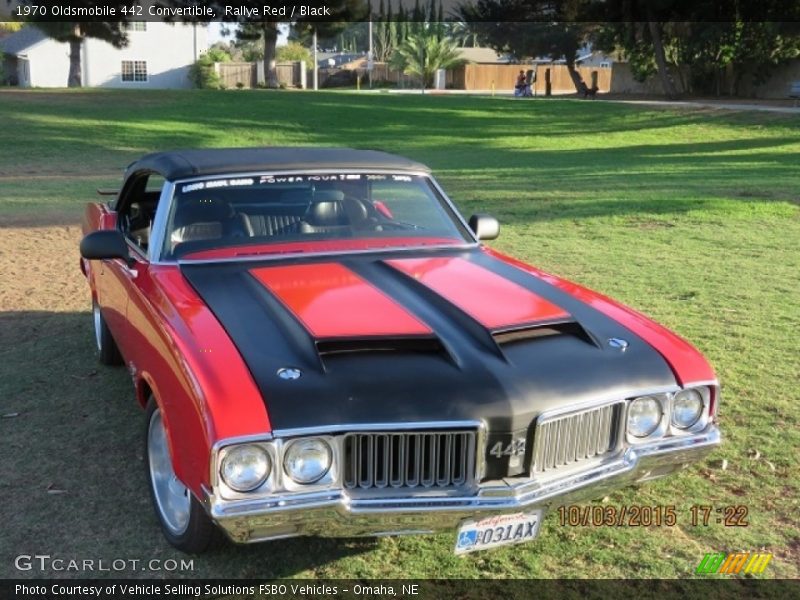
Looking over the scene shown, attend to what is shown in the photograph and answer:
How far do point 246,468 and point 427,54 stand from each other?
6271 centimetres

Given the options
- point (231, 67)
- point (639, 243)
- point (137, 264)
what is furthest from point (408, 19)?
point (137, 264)

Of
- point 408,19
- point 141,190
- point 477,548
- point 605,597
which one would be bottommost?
point 605,597

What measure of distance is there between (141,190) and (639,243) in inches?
240

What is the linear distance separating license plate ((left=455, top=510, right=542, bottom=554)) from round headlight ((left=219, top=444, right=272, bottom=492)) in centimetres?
72

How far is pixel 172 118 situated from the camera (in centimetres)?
2820

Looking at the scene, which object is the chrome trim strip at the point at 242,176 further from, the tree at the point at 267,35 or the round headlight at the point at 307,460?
the tree at the point at 267,35

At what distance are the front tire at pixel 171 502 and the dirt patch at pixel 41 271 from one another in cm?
393

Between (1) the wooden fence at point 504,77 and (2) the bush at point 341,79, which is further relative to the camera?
(2) the bush at point 341,79

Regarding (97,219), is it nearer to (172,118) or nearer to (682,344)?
(682,344)

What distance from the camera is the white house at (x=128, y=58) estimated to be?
52.1 metres

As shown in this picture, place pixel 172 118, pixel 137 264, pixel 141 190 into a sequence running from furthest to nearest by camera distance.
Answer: pixel 172 118
pixel 141 190
pixel 137 264

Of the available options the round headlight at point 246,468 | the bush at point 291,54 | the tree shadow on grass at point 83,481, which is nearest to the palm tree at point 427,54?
the bush at point 291,54

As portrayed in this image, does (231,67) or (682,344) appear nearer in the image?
(682,344)
